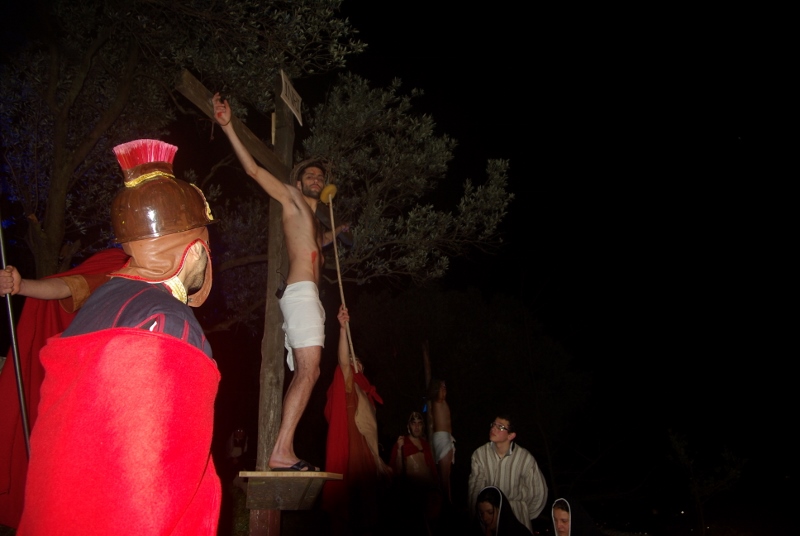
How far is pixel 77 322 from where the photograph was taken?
209 centimetres

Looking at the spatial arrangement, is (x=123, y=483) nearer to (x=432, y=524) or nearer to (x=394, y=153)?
(x=432, y=524)

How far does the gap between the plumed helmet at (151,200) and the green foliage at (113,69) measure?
474 centimetres

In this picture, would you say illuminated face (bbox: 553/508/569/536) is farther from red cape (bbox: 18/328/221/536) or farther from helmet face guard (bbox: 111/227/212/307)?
helmet face guard (bbox: 111/227/212/307)

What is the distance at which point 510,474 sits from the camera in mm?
7297

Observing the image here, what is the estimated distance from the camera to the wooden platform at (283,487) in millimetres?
4160

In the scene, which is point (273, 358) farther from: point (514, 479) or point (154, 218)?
point (514, 479)

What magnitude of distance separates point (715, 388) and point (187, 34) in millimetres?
26251

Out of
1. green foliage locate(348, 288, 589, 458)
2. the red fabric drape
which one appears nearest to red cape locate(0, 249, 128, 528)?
the red fabric drape

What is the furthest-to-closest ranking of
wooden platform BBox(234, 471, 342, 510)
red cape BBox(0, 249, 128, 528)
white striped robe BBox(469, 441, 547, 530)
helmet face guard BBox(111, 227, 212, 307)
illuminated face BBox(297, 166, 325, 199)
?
white striped robe BBox(469, 441, 547, 530), illuminated face BBox(297, 166, 325, 199), wooden platform BBox(234, 471, 342, 510), red cape BBox(0, 249, 128, 528), helmet face guard BBox(111, 227, 212, 307)

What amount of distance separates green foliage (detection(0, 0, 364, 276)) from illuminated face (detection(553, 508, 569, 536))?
6063 mm

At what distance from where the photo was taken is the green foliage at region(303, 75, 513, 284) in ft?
33.2

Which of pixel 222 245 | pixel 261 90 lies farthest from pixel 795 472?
pixel 261 90

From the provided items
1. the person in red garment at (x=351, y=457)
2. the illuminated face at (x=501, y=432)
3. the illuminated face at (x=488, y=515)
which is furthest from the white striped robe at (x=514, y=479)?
the person in red garment at (x=351, y=457)

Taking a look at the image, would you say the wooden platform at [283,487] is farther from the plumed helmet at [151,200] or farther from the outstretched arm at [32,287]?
the plumed helmet at [151,200]
